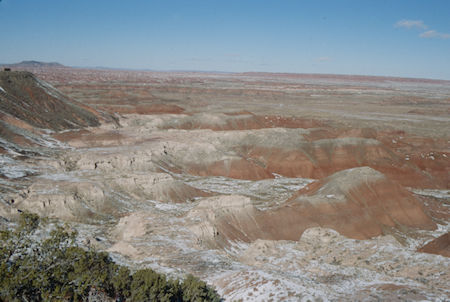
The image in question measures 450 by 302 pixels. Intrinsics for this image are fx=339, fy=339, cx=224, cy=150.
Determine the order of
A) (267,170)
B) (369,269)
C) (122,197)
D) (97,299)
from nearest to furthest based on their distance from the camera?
(97,299) → (369,269) → (122,197) → (267,170)

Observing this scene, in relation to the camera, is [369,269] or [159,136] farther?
[159,136]

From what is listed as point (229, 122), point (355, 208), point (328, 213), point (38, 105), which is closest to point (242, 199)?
point (328, 213)

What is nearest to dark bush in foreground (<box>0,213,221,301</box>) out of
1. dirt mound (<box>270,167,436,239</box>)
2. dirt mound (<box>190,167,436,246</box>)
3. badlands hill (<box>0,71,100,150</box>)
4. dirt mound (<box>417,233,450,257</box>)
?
dirt mound (<box>190,167,436,246</box>)

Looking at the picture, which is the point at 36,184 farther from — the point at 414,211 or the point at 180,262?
the point at 414,211

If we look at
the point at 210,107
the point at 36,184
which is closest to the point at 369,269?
the point at 36,184

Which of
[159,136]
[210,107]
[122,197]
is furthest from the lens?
[210,107]

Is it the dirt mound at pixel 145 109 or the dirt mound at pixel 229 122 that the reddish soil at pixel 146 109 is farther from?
the dirt mound at pixel 229 122

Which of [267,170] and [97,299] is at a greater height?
[97,299]
